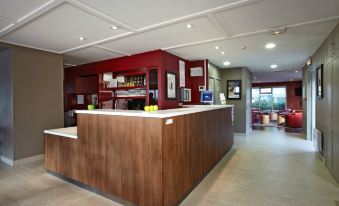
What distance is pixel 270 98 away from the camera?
1395cm

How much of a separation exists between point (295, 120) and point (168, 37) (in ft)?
28.0

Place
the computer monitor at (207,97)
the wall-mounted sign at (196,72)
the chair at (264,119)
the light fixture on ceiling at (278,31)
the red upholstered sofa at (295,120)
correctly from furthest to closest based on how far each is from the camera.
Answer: the chair at (264,119), the red upholstered sofa at (295,120), the wall-mounted sign at (196,72), the computer monitor at (207,97), the light fixture on ceiling at (278,31)

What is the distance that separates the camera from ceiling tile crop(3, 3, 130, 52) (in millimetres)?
2729

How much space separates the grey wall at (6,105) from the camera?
4.18 m

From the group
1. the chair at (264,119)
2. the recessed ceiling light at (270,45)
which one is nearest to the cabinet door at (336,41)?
the recessed ceiling light at (270,45)

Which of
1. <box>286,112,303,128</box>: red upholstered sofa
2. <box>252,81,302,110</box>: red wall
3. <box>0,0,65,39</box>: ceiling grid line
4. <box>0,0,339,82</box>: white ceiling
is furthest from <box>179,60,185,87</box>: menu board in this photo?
<box>252,81,302,110</box>: red wall

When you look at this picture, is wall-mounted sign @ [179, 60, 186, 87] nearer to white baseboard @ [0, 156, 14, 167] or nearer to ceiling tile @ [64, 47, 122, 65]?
ceiling tile @ [64, 47, 122, 65]

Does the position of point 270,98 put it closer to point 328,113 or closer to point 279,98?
point 279,98

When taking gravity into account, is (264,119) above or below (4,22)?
below

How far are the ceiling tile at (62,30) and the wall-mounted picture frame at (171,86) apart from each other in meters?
1.87

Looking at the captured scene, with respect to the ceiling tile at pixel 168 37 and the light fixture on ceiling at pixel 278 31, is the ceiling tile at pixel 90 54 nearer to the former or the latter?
the ceiling tile at pixel 168 37

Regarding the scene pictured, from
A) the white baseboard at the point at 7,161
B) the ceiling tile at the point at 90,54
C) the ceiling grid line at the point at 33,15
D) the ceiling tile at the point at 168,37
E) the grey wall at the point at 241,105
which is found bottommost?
the white baseboard at the point at 7,161

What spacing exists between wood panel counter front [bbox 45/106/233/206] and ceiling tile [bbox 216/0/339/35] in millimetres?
1512

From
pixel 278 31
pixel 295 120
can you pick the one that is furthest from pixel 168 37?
pixel 295 120
